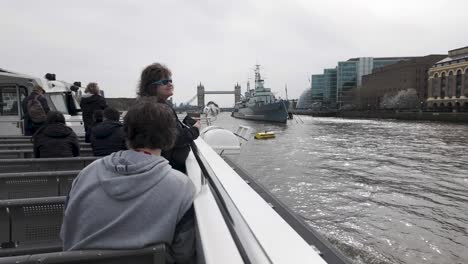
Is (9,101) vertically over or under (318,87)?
under

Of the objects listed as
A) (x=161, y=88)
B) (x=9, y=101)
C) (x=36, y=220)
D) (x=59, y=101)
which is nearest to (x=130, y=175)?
(x=36, y=220)

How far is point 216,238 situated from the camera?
152 centimetres

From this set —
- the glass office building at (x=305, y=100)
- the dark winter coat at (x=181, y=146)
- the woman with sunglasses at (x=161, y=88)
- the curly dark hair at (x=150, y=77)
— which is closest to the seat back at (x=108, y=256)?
the dark winter coat at (x=181, y=146)

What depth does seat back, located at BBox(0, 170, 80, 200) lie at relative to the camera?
2.80m

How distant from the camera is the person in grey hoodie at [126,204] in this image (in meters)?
1.44

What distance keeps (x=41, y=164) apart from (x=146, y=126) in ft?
8.52

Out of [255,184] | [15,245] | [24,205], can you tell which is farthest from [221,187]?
[255,184]

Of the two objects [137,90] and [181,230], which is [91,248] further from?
[137,90]

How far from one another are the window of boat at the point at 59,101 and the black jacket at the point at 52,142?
23.8ft

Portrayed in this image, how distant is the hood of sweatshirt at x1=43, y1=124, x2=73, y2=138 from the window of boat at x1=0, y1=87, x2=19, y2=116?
675cm

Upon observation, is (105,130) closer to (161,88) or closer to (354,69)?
(161,88)

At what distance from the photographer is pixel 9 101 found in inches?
372

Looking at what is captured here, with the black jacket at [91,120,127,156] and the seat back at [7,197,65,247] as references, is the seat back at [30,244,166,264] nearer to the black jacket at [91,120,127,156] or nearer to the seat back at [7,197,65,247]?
the seat back at [7,197,65,247]

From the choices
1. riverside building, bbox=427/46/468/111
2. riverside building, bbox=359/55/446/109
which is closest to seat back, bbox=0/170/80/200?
riverside building, bbox=427/46/468/111
